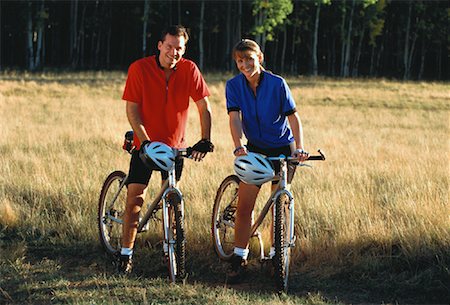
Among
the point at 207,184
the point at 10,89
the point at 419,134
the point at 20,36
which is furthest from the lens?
the point at 20,36

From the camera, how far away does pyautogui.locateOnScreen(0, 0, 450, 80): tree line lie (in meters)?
45.4

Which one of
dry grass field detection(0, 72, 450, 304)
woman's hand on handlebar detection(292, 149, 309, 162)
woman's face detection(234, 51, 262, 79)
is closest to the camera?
woman's hand on handlebar detection(292, 149, 309, 162)

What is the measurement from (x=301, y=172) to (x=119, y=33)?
4806 centimetres

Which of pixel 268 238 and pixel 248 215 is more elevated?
pixel 248 215

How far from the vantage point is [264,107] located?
A: 552 cm

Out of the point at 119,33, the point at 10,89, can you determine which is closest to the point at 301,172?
the point at 10,89

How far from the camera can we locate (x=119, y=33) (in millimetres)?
56281

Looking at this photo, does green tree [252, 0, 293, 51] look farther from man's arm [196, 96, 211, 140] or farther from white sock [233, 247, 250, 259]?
white sock [233, 247, 250, 259]

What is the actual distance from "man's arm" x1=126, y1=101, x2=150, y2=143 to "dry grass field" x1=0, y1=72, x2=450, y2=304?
1211mm

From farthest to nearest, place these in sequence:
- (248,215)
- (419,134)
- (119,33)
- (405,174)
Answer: (119,33) → (419,134) → (405,174) → (248,215)

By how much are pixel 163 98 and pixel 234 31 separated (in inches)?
1731

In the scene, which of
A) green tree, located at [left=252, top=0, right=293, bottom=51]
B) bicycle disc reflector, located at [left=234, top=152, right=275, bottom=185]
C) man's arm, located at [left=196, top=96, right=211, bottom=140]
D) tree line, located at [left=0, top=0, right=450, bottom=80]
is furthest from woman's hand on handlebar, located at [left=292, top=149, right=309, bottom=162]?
tree line, located at [left=0, top=0, right=450, bottom=80]

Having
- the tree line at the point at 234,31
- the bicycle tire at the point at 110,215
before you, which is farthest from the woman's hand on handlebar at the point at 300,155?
the tree line at the point at 234,31

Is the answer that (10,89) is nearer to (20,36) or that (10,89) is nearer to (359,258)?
(359,258)
